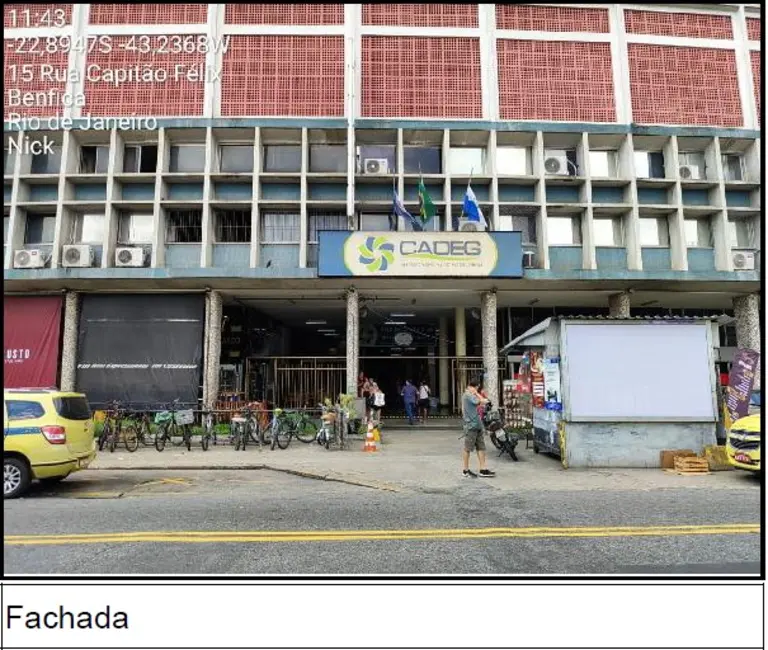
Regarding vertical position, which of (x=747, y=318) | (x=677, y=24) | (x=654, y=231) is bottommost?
(x=747, y=318)

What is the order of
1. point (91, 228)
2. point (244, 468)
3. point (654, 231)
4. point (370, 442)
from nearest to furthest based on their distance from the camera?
point (244, 468) < point (370, 442) < point (91, 228) < point (654, 231)

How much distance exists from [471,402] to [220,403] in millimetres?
10186

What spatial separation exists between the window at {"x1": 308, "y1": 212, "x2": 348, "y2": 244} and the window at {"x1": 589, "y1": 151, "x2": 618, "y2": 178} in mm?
9569

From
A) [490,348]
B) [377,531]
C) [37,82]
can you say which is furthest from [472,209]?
[37,82]

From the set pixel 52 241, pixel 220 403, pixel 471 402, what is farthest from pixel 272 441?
pixel 52 241

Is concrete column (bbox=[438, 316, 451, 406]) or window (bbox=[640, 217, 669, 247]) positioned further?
concrete column (bbox=[438, 316, 451, 406])

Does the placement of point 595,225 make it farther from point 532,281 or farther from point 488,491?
point 488,491

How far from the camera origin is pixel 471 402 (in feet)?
33.7

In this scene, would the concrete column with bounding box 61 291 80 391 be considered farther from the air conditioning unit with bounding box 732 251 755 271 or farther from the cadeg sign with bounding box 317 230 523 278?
the air conditioning unit with bounding box 732 251 755 271

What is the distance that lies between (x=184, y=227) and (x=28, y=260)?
5116mm

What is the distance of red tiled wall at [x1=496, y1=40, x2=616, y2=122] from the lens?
19.8 m

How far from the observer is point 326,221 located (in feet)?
65.8

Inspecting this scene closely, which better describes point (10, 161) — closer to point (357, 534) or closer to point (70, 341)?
point (70, 341)

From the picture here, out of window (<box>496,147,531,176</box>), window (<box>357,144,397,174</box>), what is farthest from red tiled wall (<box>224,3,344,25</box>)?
window (<box>496,147,531,176</box>)
